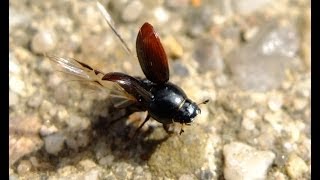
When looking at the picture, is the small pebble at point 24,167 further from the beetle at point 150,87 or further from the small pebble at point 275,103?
the small pebble at point 275,103

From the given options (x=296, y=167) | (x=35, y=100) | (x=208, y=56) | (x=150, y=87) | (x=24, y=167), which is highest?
(x=150, y=87)

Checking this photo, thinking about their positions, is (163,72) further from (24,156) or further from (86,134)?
(24,156)

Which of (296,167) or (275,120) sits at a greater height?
(275,120)

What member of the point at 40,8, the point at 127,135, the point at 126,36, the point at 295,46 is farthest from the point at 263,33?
the point at 40,8

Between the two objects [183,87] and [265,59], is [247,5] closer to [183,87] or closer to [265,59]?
[265,59]

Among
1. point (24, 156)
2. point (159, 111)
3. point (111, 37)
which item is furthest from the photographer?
point (111, 37)

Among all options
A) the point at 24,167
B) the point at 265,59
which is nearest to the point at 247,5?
the point at 265,59

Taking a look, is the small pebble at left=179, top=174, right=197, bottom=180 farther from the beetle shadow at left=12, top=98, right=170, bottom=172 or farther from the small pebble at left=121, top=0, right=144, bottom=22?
the small pebble at left=121, top=0, right=144, bottom=22

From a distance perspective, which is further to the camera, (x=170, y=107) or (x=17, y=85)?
(x=17, y=85)
